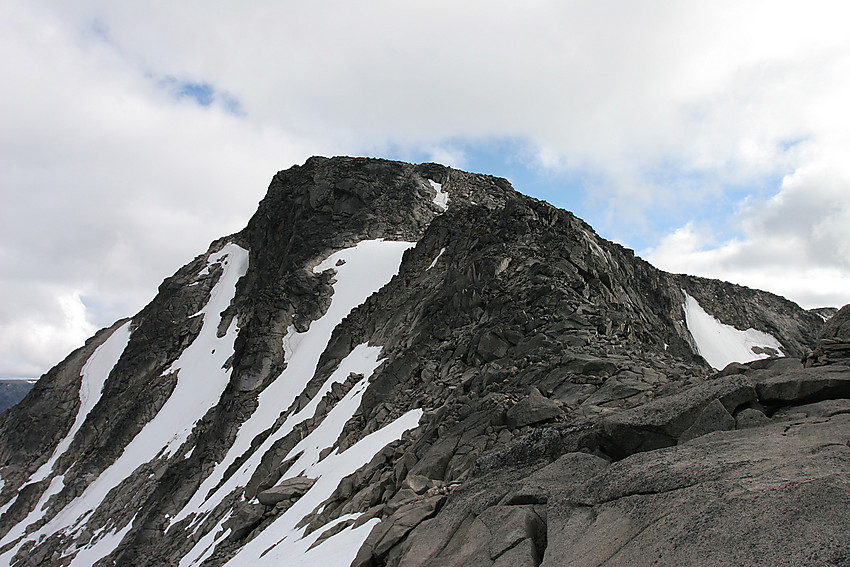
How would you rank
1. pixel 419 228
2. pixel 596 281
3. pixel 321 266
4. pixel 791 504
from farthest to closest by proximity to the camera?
1. pixel 419 228
2. pixel 321 266
3. pixel 596 281
4. pixel 791 504

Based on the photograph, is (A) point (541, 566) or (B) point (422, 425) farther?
(B) point (422, 425)

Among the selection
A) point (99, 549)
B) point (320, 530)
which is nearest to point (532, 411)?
point (320, 530)

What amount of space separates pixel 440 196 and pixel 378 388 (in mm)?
39494

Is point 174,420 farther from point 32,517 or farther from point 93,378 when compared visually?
point 93,378

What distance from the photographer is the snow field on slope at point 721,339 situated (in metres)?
52.7

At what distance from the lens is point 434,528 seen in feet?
31.3

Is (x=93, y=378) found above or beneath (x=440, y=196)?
beneath

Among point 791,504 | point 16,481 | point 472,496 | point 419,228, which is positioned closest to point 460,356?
point 472,496

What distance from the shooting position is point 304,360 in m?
38.1

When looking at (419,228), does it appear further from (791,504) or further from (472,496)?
(791,504)

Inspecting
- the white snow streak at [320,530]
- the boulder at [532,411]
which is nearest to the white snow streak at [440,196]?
the white snow streak at [320,530]

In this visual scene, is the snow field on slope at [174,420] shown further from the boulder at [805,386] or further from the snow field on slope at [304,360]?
the boulder at [805,386]

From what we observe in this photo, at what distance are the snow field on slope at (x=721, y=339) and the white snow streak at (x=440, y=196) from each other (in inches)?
1130

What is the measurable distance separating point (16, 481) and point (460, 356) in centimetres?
5350
